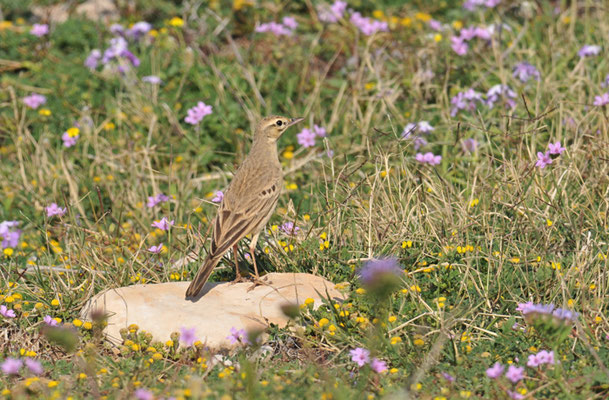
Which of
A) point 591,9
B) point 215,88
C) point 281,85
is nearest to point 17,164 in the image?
point 215,88

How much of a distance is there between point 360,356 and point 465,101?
3.88 metres

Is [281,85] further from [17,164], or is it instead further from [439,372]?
[439,372]

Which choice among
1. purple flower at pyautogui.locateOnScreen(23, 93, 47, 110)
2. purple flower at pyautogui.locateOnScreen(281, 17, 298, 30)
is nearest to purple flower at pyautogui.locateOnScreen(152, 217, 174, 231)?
purple flower at pyautogui.locateOnScreen(23, 93, 47, 110)

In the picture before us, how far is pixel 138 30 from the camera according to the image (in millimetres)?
9805

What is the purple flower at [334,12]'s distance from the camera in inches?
399

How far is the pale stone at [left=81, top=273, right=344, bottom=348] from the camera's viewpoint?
548 cm

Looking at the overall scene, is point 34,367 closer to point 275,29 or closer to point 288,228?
point 288,228

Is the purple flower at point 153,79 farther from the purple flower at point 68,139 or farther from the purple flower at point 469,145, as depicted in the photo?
the purple flower at point 469,145

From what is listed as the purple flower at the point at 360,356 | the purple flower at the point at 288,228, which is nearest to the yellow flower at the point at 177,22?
the purple flower at the point at 288,228

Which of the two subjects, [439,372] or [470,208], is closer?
[439,372]

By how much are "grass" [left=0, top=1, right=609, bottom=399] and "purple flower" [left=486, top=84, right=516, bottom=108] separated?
113 millimetres

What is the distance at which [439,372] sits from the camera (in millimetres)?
5016

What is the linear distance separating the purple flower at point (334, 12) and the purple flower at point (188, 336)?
18.5 feet

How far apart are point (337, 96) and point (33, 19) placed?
4216mm
